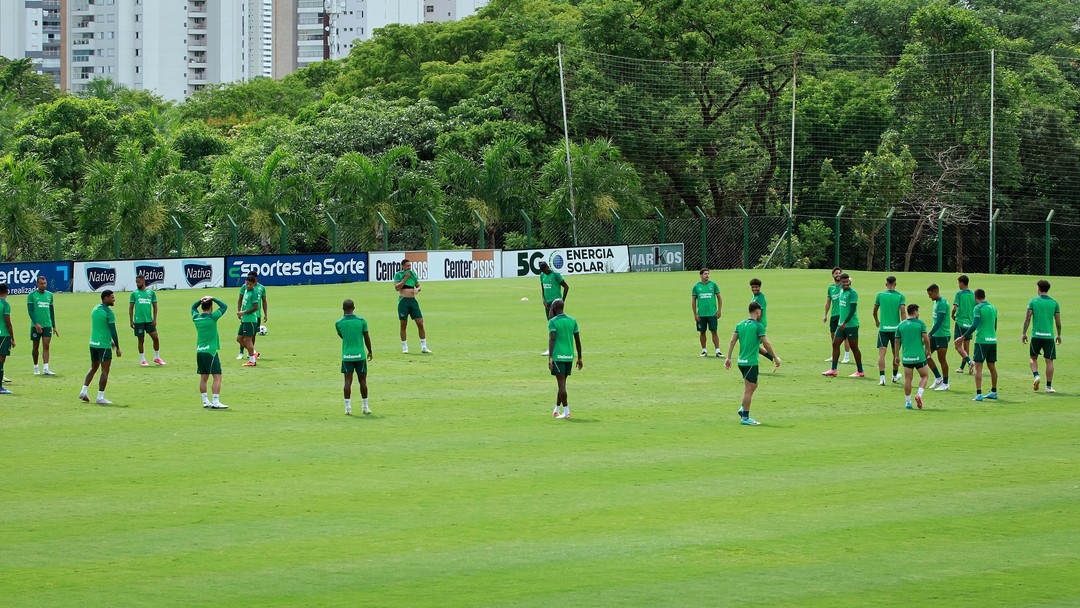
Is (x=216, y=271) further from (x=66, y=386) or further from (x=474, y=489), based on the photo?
(x=474, y=489)

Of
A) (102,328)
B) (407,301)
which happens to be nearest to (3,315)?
(102,328)

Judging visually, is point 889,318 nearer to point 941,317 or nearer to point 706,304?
point 941,317

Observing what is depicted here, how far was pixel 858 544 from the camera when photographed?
11.7 meters

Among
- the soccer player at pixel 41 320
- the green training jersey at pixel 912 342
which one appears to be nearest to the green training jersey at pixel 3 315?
the soccer player at pixel 41 320

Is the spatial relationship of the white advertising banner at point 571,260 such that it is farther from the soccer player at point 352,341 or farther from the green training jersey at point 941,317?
the soccer player at point 352,341

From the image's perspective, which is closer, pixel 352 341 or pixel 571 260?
pixel 352 341

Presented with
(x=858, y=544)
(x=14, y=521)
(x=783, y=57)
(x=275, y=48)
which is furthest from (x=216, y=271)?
(x=275, y=48)

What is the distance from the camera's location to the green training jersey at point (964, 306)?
22.4 m

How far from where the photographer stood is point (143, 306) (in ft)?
82.3

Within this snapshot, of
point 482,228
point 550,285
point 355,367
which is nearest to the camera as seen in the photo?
point 355,367

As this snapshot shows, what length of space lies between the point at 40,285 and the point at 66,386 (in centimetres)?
236

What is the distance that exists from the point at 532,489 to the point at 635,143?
51.5 metres

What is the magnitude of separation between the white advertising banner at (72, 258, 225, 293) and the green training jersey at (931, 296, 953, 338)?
30773mm

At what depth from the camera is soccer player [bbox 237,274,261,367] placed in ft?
82.8
